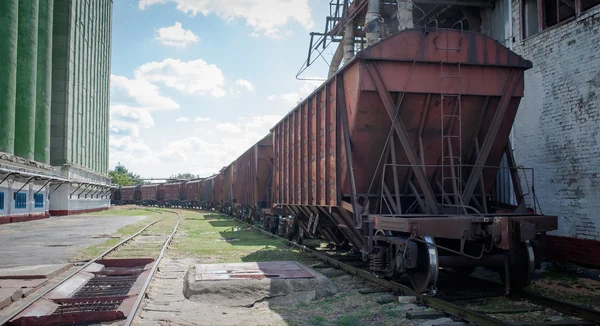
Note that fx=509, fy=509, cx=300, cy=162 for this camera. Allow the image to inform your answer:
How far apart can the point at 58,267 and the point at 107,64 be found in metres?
48.1

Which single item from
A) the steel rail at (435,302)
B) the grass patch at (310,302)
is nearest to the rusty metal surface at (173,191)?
the grass patch at (310,302)

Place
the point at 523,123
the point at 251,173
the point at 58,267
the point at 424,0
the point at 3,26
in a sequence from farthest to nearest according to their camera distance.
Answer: the point at 3,26, the point at 251,173, the point at 424,0, the point at 523,123, the point at 58,267

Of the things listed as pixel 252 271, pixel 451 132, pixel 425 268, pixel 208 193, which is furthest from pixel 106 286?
pixel 208 193

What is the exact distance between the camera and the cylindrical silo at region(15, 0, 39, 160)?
29031mm

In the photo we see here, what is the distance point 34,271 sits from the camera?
31.2ft

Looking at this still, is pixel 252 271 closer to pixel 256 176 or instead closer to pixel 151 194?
pixel 256 176

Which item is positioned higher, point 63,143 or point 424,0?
point 424,0

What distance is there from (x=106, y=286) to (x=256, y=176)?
1112 cm

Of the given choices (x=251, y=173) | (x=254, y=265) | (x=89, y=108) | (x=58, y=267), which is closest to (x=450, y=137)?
(x=254, y=265)

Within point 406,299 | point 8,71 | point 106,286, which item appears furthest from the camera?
point 8,71

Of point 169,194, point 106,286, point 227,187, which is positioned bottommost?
point 106,286

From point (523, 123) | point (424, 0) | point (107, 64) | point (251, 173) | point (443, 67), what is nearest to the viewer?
point (443, 67)

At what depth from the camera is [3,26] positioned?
26.2 meters

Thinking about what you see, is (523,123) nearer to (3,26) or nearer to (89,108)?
(3,26)
